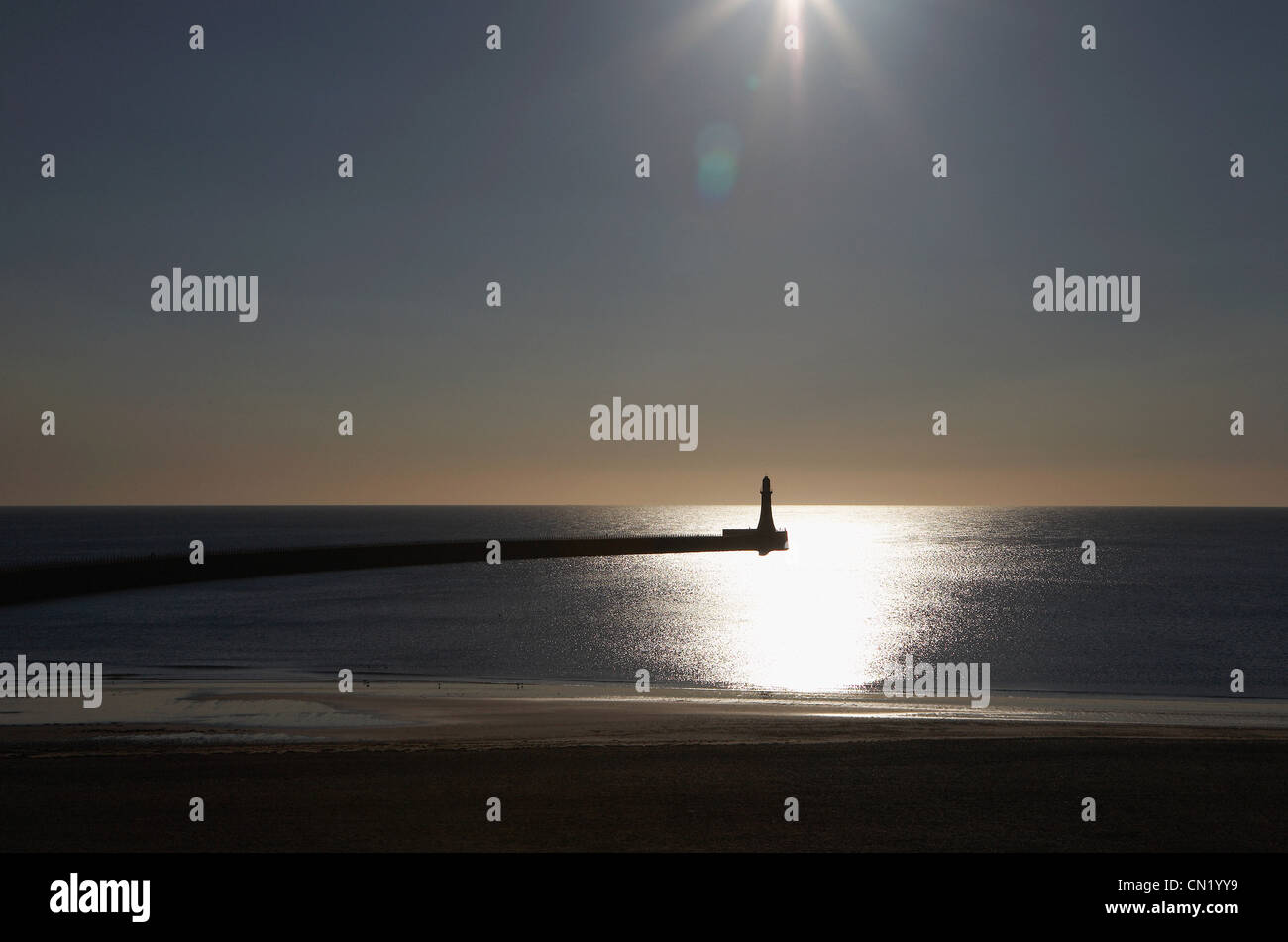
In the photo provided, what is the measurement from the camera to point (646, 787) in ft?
44.3

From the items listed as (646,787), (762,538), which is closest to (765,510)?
(762,538)

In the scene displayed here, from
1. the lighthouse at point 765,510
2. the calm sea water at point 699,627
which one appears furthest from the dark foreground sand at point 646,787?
the lighthouse at point 765,510

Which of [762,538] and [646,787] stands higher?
[762,538]

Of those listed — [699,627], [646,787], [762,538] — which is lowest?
[646,787]

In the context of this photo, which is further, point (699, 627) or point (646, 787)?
point (699, 627)

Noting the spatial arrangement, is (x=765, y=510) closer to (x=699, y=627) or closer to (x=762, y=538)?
(x=762, y=538)

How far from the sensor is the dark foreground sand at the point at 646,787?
36.0 ft

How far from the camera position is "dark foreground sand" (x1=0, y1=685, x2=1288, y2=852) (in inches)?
432

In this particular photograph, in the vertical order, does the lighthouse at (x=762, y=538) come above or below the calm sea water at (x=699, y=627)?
above

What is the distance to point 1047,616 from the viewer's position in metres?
63.7

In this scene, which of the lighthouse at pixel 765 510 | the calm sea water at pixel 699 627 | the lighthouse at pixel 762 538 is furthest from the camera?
the lighthouse at pixel 762 538

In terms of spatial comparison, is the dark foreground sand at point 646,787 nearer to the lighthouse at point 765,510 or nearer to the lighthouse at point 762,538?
the lighthouse at point 765,510
